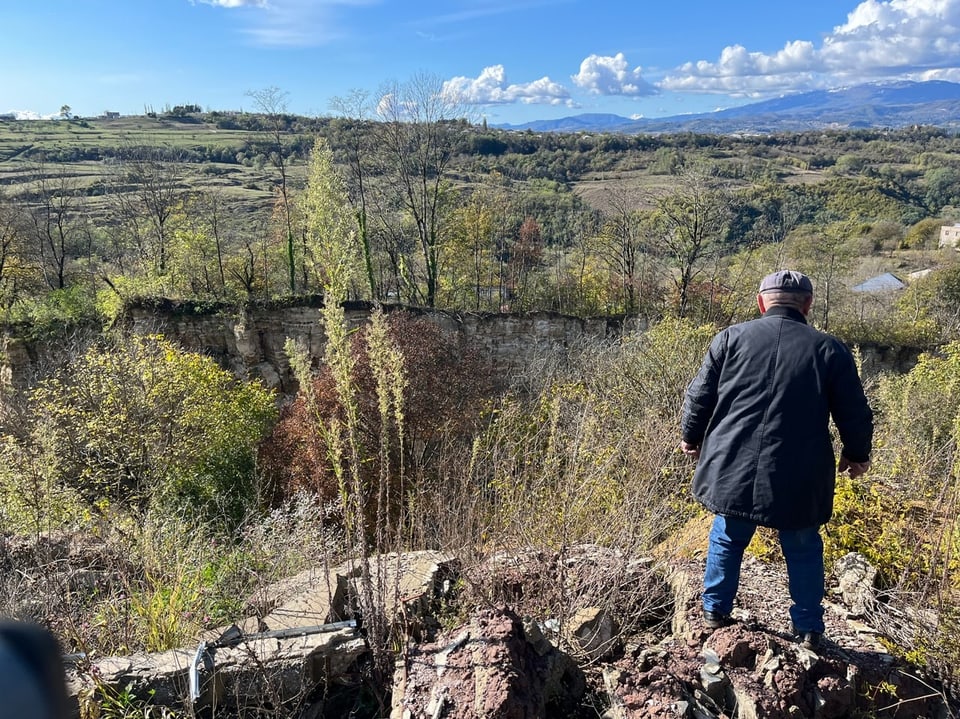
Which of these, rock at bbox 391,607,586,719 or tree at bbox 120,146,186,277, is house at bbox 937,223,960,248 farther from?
rock at bbox 391,607,586,719

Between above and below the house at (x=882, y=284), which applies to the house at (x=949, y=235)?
above

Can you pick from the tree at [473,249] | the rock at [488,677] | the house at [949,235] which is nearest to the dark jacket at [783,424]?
the rock at [488,677]

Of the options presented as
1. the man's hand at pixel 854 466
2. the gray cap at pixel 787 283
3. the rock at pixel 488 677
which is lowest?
the rock at pixel 488 677

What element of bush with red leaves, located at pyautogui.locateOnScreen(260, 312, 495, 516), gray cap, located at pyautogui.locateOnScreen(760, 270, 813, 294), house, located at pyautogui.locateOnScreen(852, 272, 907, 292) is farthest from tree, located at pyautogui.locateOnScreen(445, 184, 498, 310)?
gray cap, located at pyautogui.locateOnScreen(760, 270, 813, 294)

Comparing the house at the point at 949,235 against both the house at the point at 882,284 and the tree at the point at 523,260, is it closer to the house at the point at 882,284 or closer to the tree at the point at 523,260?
the house at the point at 882,284

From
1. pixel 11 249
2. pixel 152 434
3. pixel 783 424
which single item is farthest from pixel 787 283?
pixel 11 249

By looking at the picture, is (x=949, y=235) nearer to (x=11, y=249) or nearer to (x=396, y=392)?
(x=396, y=392)

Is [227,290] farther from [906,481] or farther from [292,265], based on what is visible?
[906,481]

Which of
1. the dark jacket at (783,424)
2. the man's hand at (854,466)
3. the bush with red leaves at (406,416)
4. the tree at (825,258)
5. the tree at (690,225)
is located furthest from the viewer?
the tree at (825,258)

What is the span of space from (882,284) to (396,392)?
3315 cm

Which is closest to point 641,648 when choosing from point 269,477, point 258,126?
point 269,477

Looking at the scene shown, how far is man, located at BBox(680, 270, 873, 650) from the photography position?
2.49 m

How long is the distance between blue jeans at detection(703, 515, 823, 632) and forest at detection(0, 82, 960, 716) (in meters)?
0.49

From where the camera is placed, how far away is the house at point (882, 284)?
2764cm
